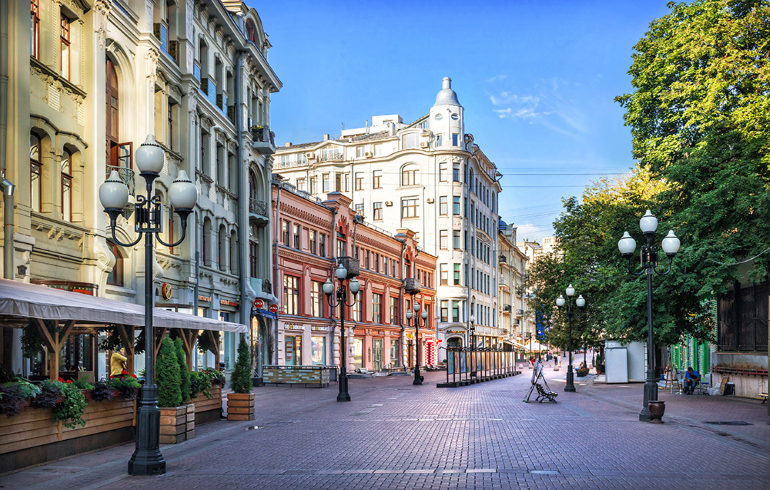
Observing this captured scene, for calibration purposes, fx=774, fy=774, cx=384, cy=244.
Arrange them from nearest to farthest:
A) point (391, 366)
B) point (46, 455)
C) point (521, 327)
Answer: point (46, 455)
point (391, 366)
point (521, 327)

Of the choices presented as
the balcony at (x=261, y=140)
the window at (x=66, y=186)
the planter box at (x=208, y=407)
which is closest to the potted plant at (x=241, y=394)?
the planter box at (x=208, y=407)

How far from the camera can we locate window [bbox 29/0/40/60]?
19031 millimetres

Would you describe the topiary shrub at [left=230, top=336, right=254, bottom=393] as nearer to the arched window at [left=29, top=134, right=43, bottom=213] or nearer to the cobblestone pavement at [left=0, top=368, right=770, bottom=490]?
the cobblestone pavement at [left=0, top=368, right=770, bottom=490]

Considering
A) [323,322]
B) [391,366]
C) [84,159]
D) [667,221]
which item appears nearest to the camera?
[84,159]

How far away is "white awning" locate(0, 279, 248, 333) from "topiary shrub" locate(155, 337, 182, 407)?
80 cm

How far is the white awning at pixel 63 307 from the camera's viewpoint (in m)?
10.6

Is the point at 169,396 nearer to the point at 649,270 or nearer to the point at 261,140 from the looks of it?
the point at 649,270

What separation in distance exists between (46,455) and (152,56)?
1759 cm

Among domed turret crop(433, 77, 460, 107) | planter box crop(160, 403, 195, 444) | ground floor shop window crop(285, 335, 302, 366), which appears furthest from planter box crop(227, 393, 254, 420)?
domed turret crop(433, 77, 460, 107)

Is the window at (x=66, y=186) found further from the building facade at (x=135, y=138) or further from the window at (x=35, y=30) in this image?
the window at (x=35, y=30)

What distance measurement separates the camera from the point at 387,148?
7575 cm

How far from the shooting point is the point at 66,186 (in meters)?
20.8

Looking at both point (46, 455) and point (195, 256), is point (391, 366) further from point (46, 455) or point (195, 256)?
point (46, 455)

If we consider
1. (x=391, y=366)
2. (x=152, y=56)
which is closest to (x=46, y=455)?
(x=152, y=56)
